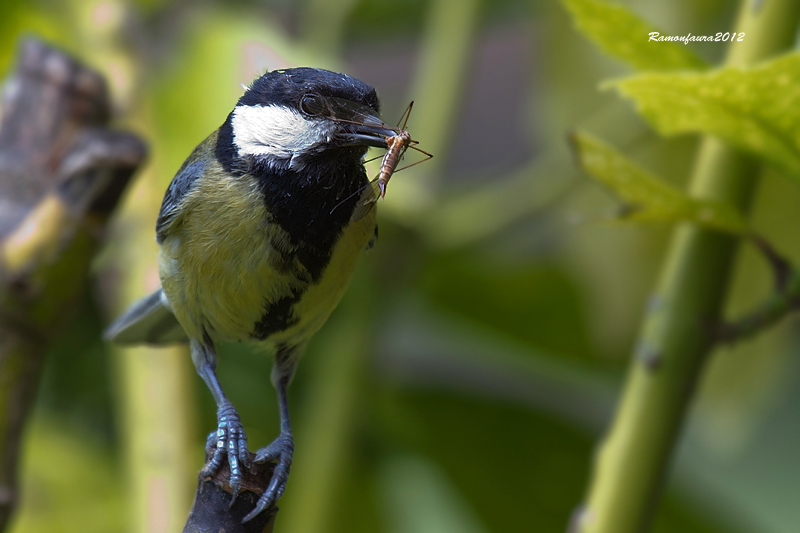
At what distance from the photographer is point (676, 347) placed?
0.82 metres

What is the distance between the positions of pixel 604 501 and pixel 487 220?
2.44 ft

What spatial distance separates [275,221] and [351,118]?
0.11 metres

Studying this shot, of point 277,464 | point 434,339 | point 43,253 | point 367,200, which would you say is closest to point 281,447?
point 277,464

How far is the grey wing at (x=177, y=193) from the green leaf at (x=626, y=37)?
38 cm

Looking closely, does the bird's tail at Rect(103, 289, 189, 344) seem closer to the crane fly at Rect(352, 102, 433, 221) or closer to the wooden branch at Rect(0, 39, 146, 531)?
the wooden branch at Rect(0, 39, 146, 531)

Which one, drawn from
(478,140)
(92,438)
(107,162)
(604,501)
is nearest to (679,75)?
(604,501)

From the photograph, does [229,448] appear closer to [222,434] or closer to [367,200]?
[222,434]

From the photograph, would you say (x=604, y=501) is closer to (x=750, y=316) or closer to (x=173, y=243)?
(x=750, y=316)

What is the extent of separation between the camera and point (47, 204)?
89 centimetres

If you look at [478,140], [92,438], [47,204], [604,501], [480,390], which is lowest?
[92,438]

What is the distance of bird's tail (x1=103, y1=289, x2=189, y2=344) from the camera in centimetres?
84

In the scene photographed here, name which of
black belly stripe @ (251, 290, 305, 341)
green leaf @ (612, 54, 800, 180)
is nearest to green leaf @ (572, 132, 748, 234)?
green leaf @ (612, 54, 800, 180)

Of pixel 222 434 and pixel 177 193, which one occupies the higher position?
pixel 177 193

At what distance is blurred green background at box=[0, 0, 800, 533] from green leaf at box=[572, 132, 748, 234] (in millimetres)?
543
